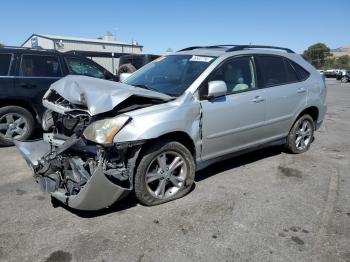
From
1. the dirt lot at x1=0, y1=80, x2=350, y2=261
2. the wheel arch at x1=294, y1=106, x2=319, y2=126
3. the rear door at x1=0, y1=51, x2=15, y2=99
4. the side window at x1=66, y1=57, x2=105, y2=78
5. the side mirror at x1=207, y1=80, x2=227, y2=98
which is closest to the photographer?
the dirt lot at x1=0, y1=80, x2=350, y2=261

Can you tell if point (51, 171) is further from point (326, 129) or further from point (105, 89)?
point (326, 129)

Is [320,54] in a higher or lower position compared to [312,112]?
higher

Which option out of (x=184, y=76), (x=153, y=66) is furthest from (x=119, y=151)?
(x=153, y=66)

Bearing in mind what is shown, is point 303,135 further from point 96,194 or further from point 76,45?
point 76,45

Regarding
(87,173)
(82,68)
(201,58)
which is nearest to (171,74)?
(201,58)

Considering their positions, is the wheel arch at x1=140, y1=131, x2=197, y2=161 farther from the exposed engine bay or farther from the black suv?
the black suv

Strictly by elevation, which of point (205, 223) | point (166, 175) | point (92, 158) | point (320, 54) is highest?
point (320, 54)

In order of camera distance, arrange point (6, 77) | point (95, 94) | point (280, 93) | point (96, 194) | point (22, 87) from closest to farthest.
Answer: point (96, 194) < point (95, 94) < point (280, 93) < point (6, 77) < point (22, 87)

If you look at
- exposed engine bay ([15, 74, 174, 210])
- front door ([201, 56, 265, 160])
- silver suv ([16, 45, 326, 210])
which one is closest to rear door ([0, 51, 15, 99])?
silver suv ([16, 45, 326, 210])

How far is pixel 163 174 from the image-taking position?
3.95 meters

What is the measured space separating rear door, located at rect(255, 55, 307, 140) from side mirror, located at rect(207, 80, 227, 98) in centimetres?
113

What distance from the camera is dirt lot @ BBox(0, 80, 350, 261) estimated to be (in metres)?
3.08

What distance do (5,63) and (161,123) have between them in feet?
13.3

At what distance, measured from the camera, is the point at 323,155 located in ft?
20.4
